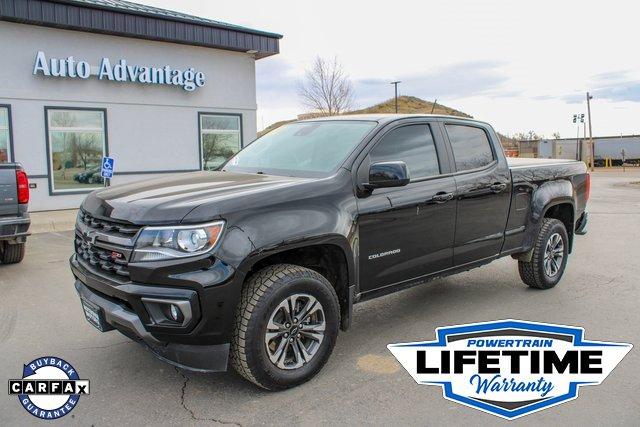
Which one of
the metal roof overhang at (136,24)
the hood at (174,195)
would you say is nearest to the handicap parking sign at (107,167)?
the metal roof overhang at (136,24)

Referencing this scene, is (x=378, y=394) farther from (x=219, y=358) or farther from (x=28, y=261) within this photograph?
(x=28, y=261)

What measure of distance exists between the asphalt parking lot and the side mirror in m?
1.33

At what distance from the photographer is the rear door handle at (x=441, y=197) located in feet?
14.8

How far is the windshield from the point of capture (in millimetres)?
4203

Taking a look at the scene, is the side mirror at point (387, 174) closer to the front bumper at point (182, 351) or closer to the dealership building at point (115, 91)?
the front bumper at point (182, 351)

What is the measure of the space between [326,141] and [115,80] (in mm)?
11333

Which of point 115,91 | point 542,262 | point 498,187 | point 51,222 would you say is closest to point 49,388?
point 498,187

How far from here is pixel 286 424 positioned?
3160 millimetres

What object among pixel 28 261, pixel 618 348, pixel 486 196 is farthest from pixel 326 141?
pixel 28 261

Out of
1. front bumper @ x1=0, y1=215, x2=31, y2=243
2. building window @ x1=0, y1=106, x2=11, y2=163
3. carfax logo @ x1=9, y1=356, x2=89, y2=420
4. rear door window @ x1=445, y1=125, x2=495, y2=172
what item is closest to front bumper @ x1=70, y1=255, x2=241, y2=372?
carfax logo @ x1=9, y1=356, x2=89, y2=420

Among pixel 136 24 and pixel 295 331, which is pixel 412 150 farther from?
pixel 136 24

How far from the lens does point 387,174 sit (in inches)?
153

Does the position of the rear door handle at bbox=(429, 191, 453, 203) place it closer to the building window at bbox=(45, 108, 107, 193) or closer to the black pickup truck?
the black pickup truck

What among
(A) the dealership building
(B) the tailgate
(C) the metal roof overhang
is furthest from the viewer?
(A) the dealership building
